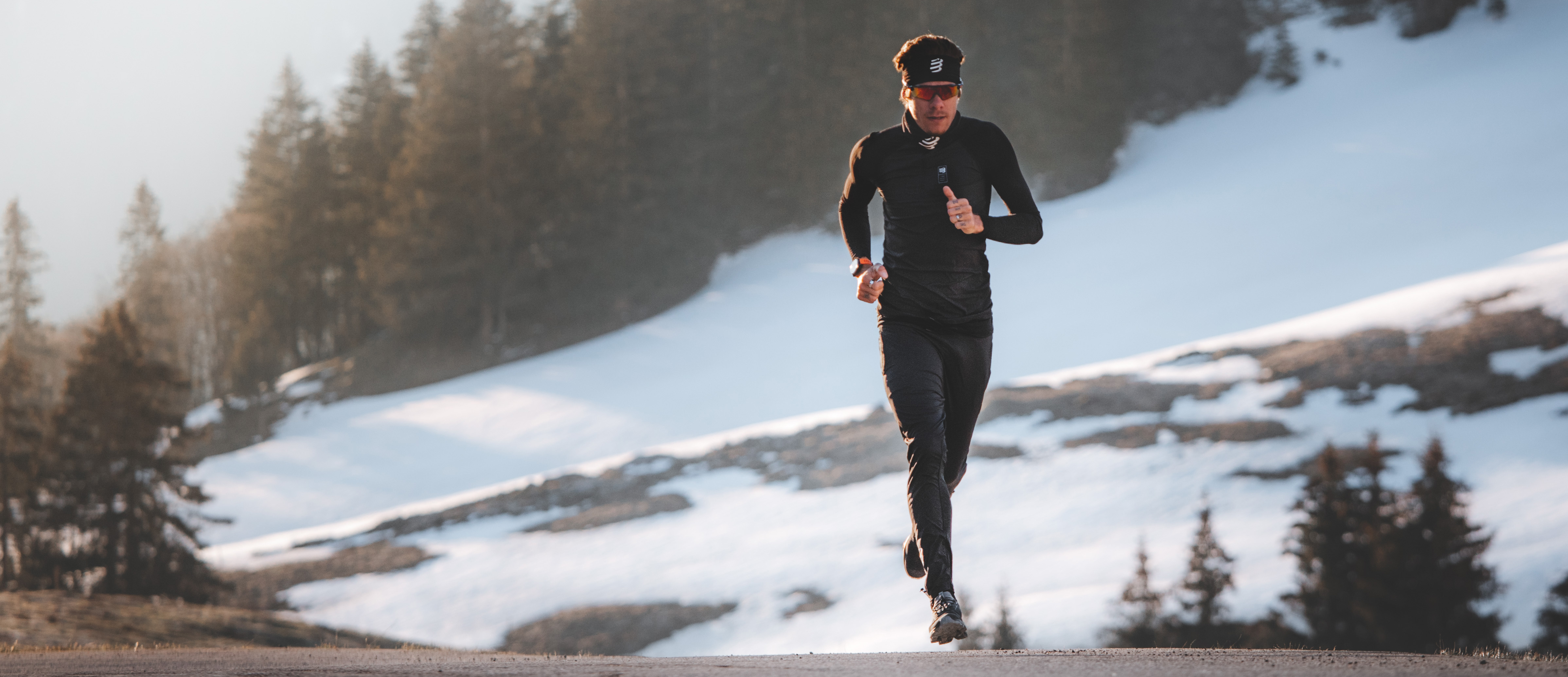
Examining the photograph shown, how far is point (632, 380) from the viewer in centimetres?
3638

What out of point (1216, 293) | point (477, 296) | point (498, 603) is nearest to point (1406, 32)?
point (1216, 293)

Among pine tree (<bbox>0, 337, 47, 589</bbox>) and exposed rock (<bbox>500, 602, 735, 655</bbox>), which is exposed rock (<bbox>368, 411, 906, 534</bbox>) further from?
pine tree (<bbox>0, 337, 47, 589</bbox>)

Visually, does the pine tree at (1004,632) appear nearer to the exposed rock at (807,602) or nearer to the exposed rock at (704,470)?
the exposed rock at (807,602)

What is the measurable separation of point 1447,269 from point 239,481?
34.4 m

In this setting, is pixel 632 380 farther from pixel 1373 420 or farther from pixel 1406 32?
pixel 1406 32

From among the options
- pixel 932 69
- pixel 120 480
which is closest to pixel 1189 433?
pixel 932 69

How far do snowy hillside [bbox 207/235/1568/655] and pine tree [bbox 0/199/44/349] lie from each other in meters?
36.2

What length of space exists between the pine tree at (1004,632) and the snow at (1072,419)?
0.37 meters

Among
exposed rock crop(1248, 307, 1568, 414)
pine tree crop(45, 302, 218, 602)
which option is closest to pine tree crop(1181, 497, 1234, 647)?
exposed rock crop(1248, 307, 1568, 414)

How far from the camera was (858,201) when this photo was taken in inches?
224

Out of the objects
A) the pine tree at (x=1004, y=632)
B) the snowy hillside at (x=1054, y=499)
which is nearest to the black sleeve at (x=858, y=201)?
the pine tree at (x=1004, y=632)

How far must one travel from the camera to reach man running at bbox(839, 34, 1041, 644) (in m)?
5.23

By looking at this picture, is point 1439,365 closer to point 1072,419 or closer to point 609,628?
point 1072,419

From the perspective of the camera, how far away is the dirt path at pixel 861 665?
14.7 feet
